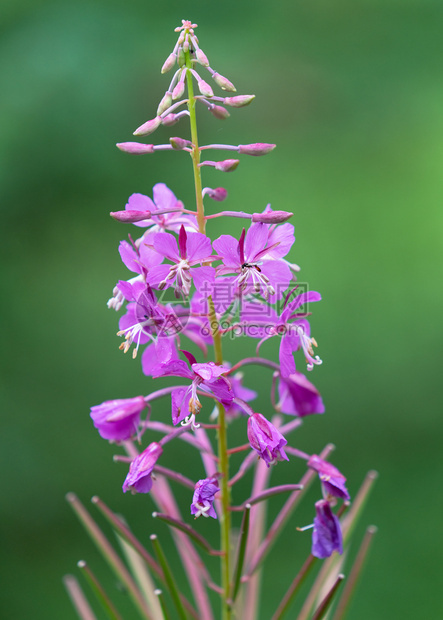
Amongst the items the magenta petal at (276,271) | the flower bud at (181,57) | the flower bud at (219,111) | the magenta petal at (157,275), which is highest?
the flower bud at (181,57)

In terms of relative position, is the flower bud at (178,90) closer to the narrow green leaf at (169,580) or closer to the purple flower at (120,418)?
the purple flower at (120,418)

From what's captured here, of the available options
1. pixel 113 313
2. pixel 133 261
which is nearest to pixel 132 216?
pixel 133 261

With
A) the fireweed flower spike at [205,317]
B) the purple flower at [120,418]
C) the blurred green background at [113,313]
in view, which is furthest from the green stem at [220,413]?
the blurred green background at [113,313]

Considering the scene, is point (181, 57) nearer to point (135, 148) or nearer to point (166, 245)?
point (135, 148)

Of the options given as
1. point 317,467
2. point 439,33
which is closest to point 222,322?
point 317,467

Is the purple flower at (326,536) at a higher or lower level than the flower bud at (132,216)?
lower

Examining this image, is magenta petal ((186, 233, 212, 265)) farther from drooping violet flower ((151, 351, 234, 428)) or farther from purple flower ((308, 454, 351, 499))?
purple flower ((308, 454, 351, 499))

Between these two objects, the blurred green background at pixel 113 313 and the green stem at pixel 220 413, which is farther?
the blurred green background at pixel 113 313
